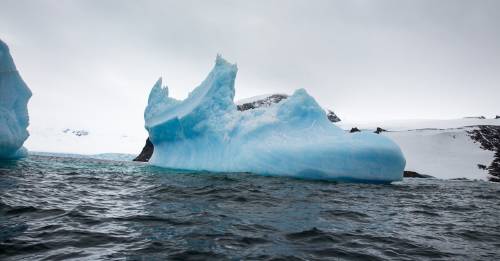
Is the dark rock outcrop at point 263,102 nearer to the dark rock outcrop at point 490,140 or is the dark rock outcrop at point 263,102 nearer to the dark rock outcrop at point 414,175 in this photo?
the dark rock outcrop at point 490,140

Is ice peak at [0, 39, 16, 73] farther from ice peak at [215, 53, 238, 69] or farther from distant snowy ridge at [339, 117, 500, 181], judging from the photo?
distant snowy ridge at [339, 117, 500, 181]

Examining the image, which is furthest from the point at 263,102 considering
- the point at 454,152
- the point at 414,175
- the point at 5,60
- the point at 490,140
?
the point at 5,60

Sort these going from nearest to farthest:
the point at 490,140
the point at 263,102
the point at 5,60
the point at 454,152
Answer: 1. the point at 5,60
2. the point at 454,152
3. the point at 490,140
4. the point at 263,102

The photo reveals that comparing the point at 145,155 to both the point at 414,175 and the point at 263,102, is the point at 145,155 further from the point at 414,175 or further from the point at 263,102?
the point at 414,175

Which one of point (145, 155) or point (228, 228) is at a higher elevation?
point (145, 155)

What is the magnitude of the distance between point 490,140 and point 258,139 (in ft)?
99.8

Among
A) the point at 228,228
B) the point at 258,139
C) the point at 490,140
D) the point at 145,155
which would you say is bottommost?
the point at 228,228

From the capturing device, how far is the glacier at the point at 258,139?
41.1 ft

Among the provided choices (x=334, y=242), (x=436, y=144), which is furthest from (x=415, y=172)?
(x=334, y=242)

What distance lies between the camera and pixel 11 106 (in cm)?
1703

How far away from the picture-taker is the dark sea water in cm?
353

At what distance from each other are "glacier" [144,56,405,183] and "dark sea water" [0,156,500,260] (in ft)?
16.4

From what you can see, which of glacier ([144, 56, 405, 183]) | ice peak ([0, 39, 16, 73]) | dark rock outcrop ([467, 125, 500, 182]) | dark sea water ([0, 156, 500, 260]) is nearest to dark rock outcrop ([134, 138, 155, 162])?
glacier ([144, 56, 405, 183])

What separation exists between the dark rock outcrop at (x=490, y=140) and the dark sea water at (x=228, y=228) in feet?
82.3
